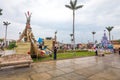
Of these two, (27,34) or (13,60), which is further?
(27,34)

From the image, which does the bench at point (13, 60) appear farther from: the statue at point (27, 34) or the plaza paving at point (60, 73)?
the statue at point (27, 34)

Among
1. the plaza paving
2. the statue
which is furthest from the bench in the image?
the statue

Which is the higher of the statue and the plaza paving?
the statue

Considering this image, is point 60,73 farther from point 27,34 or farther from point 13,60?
point 27,34

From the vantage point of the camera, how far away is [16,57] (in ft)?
27.8

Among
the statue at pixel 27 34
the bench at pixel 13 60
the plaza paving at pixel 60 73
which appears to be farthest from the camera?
the statue at pixel 27 34

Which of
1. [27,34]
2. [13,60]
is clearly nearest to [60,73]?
[13,60]

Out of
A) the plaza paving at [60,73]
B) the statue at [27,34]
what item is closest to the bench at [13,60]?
the plaza paving at [60,73]

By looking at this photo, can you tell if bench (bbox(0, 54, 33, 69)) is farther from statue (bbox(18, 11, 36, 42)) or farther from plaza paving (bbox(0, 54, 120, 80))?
statue (bbox(18, 11, 36, 42))

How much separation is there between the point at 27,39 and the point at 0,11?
76.2 ft

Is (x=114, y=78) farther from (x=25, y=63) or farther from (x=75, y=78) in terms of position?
(x=25, y=63)

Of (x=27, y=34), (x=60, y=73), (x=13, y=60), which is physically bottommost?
(x=60, y=73)

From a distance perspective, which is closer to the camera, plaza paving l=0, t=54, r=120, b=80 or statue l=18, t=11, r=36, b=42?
plaza paving l=0, t=54, r=120, b=80

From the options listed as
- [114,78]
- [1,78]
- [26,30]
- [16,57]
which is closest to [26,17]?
[26,30]
